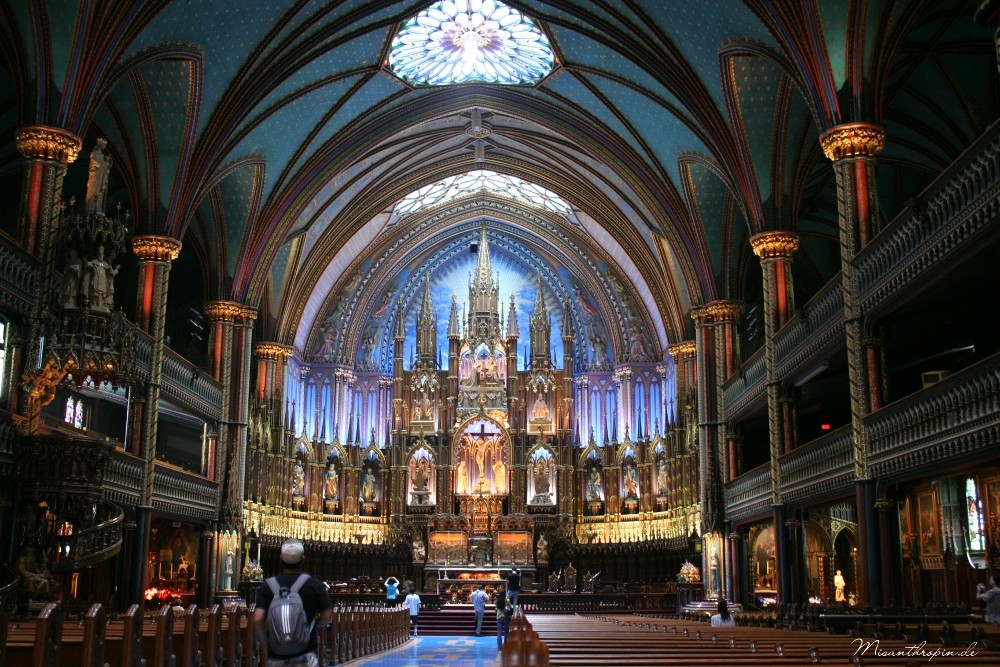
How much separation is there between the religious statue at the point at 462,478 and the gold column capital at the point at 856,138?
22.0 m

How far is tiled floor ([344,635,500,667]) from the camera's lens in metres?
15.3

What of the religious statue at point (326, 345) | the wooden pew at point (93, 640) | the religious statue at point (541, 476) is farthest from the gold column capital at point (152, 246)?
the wooden pew at point (93, 640)

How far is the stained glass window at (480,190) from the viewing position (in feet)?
123

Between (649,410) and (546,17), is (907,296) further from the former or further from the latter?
(649,410)

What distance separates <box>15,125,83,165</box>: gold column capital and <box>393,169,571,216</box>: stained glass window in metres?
18.9

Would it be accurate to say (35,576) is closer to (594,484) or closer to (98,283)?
(98,283)

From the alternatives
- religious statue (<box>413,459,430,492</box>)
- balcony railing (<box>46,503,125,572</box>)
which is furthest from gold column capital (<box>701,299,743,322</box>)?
balcony railing (<box>46,503,125,572</box>)

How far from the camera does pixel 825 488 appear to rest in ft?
64.5

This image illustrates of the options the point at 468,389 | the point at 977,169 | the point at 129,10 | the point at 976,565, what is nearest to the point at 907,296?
the point at 977,169

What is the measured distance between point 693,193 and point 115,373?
1651 cm

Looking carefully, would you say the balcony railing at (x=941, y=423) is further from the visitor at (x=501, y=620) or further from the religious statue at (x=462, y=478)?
the religious statue at (x=462, y=478)

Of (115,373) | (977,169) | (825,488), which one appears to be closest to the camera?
(977,169)

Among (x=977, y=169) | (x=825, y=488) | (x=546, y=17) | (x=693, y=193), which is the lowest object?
(x=825, y=488)

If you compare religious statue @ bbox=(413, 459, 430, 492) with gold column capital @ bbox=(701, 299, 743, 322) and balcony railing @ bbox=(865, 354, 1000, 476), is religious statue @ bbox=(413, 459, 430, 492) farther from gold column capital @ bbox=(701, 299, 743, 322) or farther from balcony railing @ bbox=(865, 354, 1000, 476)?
balcony railing @ bbox=(865, 354, 1000, 476)
